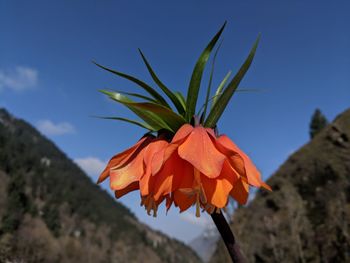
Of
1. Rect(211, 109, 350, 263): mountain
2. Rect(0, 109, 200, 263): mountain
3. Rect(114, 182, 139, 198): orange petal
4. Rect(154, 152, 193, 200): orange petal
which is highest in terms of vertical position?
Rect(0, 109, 200, 263): mountain

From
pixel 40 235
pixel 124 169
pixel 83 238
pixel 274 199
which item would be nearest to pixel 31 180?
pixel 83 238

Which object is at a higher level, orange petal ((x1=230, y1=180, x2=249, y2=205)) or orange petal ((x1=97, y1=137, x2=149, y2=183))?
orange petal ((x1=97, y1=137, x2=149, y2=183))

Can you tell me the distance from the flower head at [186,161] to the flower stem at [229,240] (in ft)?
0.08

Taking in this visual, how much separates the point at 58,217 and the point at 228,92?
240 ft

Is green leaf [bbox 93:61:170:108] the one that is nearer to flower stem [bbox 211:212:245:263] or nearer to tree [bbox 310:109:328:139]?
flower stem [bbox 211:212:245:263]

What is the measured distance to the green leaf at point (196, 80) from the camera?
82 cm

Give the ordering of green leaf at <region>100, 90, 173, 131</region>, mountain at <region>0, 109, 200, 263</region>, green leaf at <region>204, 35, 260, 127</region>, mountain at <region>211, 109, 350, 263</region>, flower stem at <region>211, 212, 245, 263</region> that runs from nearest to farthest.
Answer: flower stem at <region>211, 212, 245, 263</region>, green leaf at <region>204, 35, 260, 127</region>, green leaf at <region>100, 90, 173, 131</region>, mountain at <region>211, 109, 350, 263</region>, mountain at <region>0, 109, 200, 263</region>

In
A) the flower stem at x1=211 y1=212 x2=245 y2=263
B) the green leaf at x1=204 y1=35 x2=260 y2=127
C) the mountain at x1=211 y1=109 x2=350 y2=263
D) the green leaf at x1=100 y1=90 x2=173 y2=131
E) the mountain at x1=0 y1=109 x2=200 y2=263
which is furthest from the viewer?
the mountain at x1=0 y1=109 x2=200 y2=263

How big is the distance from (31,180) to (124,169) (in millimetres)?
83576

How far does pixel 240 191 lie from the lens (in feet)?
2.53

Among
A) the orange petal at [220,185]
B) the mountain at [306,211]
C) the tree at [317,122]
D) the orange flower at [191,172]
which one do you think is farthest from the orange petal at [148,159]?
the tree at [317,122]

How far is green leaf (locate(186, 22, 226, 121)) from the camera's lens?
2.69ft

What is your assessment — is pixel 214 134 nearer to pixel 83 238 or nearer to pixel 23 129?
pixel 83 238

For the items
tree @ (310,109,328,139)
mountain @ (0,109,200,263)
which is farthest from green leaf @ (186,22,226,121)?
mountain @ (0,109,200,263)
